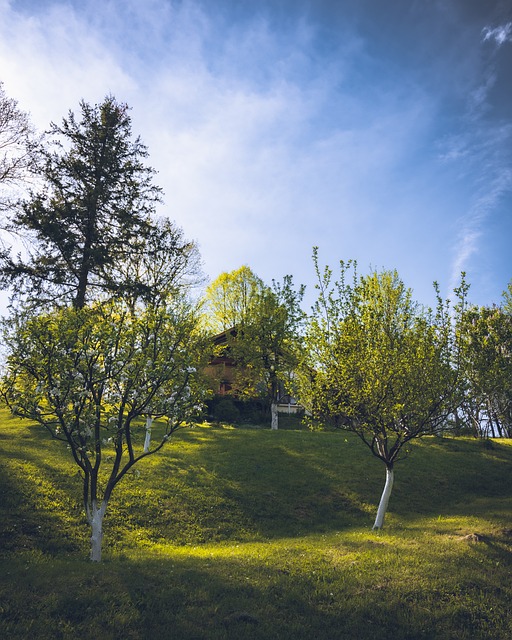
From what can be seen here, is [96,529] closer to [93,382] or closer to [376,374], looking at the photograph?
[93,382]

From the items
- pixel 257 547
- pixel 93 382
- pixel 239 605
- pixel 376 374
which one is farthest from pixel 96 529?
pixel 376 374

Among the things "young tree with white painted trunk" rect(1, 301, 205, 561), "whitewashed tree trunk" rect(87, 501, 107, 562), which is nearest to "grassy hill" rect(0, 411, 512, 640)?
"whitewashed tree trunk" rect(87, 501, 107, 562)

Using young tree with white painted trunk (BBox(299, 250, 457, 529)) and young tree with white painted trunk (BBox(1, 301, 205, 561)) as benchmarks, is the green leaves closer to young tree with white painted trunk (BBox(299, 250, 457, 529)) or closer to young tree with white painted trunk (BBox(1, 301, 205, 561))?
young tree with white painted trunk (BBox(299, 250, 457, 529))

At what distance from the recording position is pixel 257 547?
555 inches

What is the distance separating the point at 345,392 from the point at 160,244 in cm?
1732

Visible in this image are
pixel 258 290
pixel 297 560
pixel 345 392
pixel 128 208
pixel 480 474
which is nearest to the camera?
pixel 297 560

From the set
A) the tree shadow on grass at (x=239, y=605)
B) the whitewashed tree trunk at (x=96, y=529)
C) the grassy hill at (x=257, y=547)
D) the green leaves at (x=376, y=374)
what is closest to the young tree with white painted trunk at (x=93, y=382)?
the whitewashed tree trunk at (x=96, y=529)

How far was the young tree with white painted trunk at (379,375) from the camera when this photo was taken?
54.2 ft

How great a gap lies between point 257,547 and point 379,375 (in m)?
7.86

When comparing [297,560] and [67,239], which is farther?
[67,239]

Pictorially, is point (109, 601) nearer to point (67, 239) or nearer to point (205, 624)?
point (205, 624)

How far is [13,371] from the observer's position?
11.4 meters

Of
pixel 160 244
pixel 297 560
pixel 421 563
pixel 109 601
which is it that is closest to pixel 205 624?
pixel 109 601

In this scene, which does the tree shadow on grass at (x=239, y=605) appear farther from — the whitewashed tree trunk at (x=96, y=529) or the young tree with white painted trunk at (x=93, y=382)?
the young tree with white painted trunk at (x=93, y=382)
